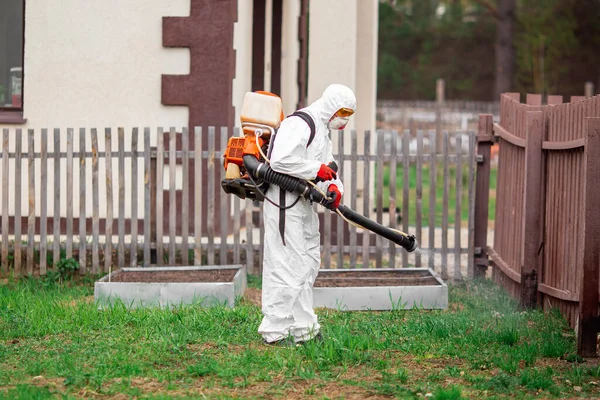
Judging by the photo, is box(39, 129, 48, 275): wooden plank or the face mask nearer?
the face mask

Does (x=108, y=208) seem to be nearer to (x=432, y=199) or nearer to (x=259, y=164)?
(x=432, y=199)

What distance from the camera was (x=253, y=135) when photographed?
6574mm

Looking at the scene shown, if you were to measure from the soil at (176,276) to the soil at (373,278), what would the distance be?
32.6 inches

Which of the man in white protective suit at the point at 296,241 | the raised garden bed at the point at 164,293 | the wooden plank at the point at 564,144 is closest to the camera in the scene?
the man in white protective suit at the point at 296,241

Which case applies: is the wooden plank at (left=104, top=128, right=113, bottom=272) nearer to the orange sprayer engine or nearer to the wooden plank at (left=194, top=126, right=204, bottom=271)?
the wooden plank at (left=194, top=126, right=204, bottom=271)

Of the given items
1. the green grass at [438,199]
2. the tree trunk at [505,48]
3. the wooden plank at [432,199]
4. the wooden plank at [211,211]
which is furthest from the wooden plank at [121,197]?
the tree trunk at [505,48]

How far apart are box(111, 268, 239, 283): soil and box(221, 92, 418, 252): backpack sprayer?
6.78 ft

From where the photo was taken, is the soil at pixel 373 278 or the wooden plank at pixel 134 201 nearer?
the soil at pixel 373 278

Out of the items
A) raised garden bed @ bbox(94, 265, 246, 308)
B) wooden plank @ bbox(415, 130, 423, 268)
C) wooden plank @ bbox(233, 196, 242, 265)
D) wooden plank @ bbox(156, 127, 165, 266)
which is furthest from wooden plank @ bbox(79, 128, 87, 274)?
wooden plank @ bbox(415, 130, 423, 268)

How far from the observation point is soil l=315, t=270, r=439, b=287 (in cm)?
852

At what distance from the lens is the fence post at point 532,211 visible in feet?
26.3

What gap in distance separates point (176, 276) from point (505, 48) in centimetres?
3105

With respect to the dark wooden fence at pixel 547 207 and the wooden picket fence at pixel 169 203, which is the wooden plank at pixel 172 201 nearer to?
the wooden picket fence at pixel 169 203

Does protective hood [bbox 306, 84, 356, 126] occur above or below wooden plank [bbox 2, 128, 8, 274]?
above
